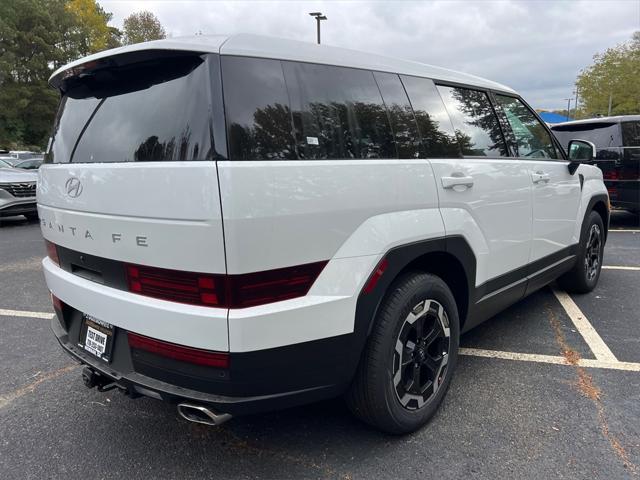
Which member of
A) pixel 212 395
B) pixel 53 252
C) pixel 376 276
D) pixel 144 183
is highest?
pixel 144 183

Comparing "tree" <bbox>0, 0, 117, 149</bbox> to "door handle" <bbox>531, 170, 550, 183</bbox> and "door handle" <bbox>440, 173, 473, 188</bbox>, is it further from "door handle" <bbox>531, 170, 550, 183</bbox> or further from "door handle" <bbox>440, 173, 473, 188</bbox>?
"door handle" <bbox>440, 173, 473, 188</bbox>

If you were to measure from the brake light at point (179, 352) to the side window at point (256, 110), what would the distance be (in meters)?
0.76

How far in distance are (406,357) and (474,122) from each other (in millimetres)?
1629

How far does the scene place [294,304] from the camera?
1.90 m

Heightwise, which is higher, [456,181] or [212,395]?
[456,181]

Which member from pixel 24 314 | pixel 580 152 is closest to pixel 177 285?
pixel 24 314

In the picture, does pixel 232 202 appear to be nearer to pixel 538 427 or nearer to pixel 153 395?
pixel 153 395

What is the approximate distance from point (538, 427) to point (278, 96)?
2.17 m

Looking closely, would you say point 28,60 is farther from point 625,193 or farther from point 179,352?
point 179,352

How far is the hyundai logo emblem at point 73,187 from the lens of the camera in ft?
7.19

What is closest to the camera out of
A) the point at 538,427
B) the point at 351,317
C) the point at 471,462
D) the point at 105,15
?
the point at 351,317

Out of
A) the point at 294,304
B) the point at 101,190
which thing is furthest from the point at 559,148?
the point at 101,190

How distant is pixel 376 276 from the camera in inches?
84.1

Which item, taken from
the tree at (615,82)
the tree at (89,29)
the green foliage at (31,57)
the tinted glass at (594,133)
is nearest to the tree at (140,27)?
the tree at (89,29)
